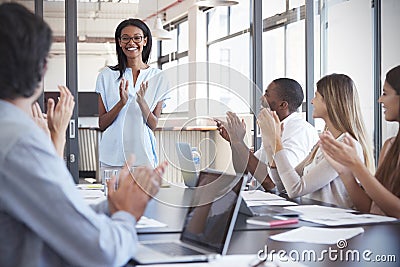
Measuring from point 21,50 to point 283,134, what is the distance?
2.59 metres

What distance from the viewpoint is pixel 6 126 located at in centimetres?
136

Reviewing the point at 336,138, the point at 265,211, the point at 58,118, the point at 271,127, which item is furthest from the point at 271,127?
the point at 58,118

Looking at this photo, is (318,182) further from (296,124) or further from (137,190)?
(137,190)

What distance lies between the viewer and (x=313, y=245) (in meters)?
1.91

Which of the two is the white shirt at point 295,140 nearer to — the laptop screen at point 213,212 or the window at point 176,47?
the laptop screen at point 213,212

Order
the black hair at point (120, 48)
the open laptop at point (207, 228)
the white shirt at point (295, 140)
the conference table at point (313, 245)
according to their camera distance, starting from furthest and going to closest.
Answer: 1. the black hair at point (120, 48)
2. the white shirt at point (295, 140)
3. the conference table at point (313, 245)
4. the open laptop at point (207, 228)

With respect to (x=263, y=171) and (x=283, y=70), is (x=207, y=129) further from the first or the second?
(x=263, y=171)

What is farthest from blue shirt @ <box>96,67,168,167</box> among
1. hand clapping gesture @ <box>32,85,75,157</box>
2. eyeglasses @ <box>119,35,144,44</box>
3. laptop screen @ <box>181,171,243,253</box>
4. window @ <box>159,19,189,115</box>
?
window @ <box>159,19,189,115</box>

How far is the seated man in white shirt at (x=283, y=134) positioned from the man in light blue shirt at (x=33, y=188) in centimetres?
225

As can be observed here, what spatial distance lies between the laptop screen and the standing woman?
1902 mm

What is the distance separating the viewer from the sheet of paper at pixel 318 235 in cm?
198

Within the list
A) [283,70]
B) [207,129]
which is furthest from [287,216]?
[207,129]

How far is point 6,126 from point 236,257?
0.69 meters

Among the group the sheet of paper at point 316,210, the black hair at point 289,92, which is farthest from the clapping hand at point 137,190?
the black hair at point 289,92
